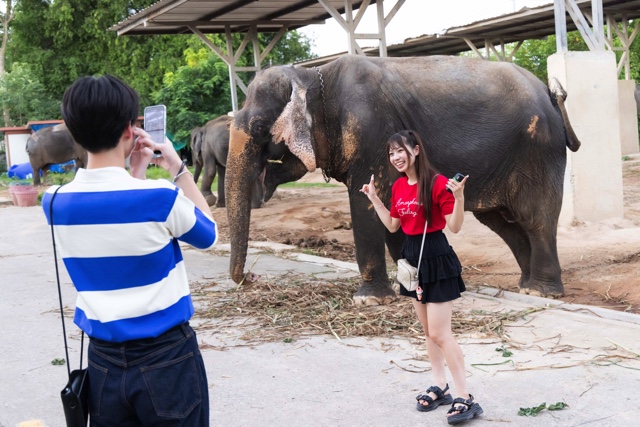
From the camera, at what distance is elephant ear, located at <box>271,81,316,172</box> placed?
6.71 meters

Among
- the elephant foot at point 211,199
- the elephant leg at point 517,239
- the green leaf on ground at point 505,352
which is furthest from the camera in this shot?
the elephant foot at point 211,199

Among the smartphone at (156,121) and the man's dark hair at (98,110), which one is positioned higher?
the man's dark hair at (98,110)

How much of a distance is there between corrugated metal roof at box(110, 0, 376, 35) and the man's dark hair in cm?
1240

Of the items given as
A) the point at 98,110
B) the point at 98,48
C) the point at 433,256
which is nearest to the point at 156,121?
the point at 98,110

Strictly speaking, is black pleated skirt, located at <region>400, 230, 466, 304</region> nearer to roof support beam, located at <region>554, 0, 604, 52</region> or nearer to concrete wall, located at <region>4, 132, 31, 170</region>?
roof support beam, located at <region>554, 0, 604, 52</region>

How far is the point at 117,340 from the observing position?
102 inches

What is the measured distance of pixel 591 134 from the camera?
10539mm

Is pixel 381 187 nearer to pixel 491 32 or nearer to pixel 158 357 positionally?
pixel 158 357

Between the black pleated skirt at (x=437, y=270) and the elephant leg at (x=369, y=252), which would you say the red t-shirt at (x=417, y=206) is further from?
the elephant leg at (x=369, y=252)

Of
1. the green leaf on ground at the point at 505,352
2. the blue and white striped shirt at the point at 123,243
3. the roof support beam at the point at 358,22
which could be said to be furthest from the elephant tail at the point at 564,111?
the roof support beam at the point at 358,22

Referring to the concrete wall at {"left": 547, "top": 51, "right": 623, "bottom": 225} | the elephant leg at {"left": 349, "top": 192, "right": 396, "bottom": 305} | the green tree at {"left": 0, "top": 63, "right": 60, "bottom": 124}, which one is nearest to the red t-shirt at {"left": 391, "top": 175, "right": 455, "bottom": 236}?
the elephant leg at {"left": 349, "top": 192, "right": 396, "bottom": 305}

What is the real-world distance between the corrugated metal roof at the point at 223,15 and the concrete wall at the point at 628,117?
31.1ft

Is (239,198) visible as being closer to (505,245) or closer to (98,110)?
(505,245)

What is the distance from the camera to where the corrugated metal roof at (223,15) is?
15281mm
